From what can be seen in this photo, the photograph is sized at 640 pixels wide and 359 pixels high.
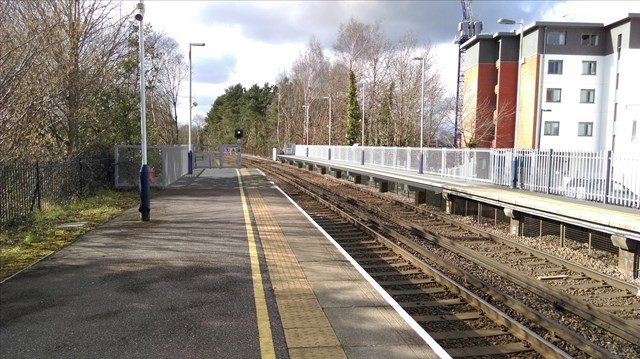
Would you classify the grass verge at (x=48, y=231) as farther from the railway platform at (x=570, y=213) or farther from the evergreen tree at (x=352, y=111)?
the evergreen tree at (x=352, y=111)

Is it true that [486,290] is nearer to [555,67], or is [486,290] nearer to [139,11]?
[139,11]

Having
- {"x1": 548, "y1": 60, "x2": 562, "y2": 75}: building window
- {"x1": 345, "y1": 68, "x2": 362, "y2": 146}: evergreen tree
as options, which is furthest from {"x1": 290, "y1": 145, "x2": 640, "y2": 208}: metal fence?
{"x1": 345, "y1": 68, "x2": 362, "y2": 146}: evergreen tree

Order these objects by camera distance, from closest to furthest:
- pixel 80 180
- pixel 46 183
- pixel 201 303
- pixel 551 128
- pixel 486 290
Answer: pixel 201 303 → pixel 486 290 → pixel 46 183 → pixel 80 180 → pixel 551 128

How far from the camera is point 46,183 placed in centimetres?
1391

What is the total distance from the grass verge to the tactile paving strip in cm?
401

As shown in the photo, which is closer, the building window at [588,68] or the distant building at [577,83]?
the distant building at [577,83]

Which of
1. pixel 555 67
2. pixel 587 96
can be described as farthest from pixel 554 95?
pixel 587 96

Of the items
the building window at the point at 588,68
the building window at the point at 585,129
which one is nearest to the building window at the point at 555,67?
the building window at the point at 588,68

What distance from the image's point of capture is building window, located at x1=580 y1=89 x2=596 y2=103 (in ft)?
161

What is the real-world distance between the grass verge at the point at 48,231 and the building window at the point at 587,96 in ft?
154

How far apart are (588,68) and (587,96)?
9.32 feet

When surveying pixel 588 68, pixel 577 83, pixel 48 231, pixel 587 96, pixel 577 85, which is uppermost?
pixel 588 68

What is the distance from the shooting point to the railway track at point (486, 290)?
5508 mm

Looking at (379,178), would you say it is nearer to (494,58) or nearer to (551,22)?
(551,22)
